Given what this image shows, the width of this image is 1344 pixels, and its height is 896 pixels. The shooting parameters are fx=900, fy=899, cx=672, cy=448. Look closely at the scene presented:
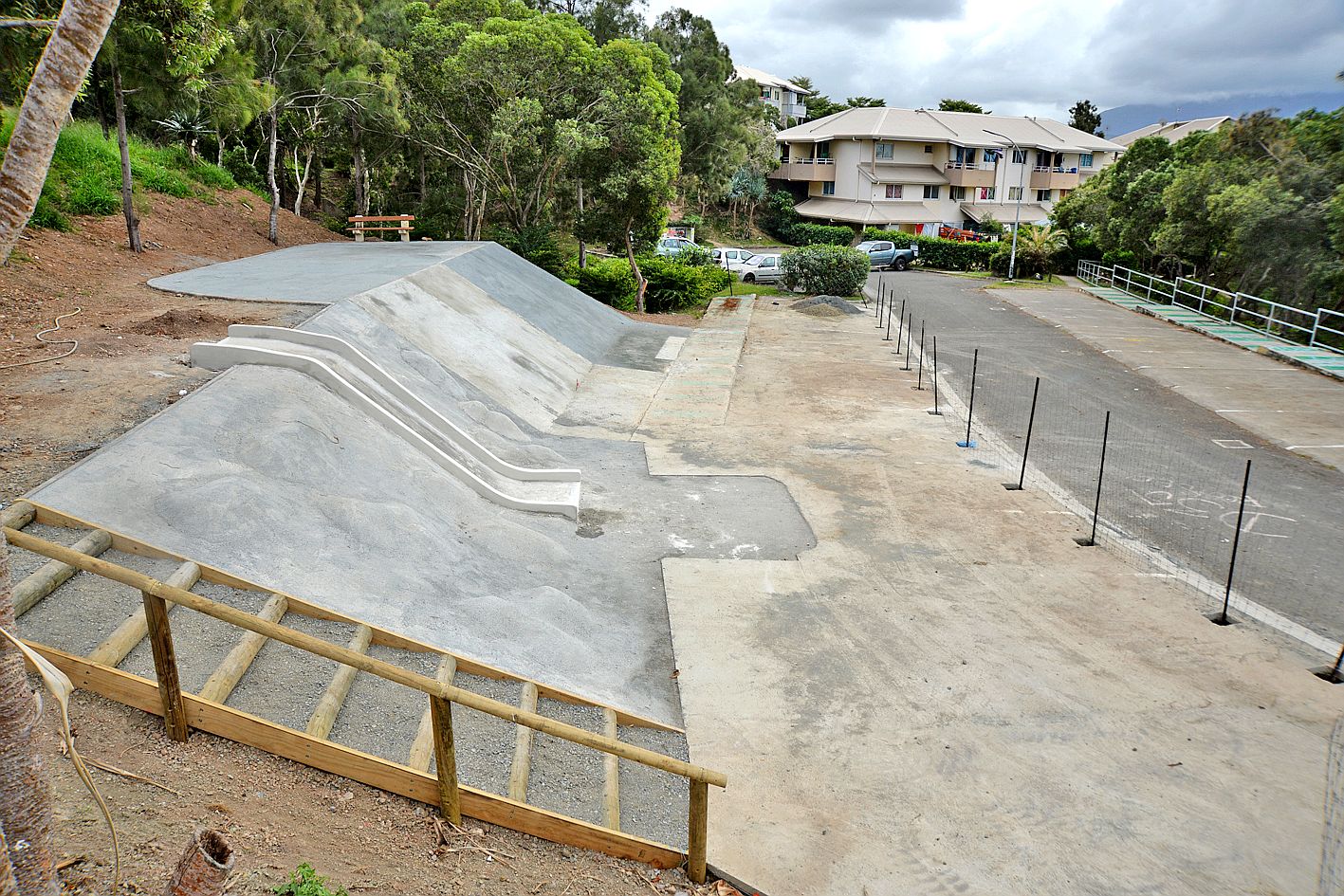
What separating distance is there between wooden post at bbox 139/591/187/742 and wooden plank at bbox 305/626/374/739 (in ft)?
2.28

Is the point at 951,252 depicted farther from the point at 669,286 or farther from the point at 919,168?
the point at 669,286

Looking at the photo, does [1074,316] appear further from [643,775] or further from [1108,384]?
[643,775]

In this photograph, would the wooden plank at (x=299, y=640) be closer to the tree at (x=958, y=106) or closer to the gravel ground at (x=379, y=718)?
the gravel ground at (x=379, y=718)

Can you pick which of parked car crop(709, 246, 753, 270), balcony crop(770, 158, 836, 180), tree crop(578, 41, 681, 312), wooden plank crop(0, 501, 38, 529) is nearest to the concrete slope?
wooden plank crop(0, 501, 38, 529)

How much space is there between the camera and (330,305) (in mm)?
14742

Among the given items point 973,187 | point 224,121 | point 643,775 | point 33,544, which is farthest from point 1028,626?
point 973,187

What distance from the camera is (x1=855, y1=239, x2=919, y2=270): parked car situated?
45000mm

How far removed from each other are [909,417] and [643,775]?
12.6 metres

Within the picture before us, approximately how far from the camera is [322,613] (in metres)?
6.85

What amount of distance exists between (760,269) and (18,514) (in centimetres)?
3356

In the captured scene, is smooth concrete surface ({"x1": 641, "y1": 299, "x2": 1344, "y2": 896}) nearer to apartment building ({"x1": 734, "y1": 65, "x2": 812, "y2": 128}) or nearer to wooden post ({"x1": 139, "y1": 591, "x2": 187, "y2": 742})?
wooden post ({"x1": 139, "y1": 591, "x2": 187, "y2": 742})

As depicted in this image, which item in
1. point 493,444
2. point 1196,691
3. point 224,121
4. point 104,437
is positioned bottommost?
point 1196,691

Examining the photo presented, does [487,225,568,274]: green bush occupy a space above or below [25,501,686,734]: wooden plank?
above

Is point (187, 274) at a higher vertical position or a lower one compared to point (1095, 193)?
lower
